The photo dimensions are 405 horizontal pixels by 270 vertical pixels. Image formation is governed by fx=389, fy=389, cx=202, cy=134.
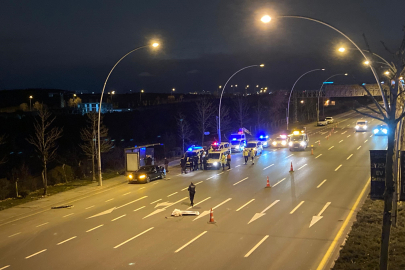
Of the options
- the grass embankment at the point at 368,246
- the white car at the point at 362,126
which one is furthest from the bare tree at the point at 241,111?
the grass embankment at the point at 368,246

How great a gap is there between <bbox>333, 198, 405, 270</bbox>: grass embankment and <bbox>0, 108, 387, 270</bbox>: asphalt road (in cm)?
62

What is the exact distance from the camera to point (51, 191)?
27.4 metres

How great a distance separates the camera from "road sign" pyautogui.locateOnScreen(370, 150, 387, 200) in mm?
11586

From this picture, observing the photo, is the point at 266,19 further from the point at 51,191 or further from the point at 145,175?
the point at 51,191

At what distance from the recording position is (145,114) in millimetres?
102438

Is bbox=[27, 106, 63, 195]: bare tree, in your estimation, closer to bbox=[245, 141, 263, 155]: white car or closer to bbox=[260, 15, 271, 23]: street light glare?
bbox=[260, 15, 271, 23]: street light glare

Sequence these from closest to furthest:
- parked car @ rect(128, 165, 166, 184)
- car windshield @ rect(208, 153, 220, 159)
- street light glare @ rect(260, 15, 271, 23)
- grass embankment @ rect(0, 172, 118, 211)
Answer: street light glare @ rect(260, 15, 271, 23) < grass embankment @ rect(0, 172, 118, 211) < parked car @ rect(128, 165, 166, 184) < car windshield @ rect(208, 153, 220, 159)

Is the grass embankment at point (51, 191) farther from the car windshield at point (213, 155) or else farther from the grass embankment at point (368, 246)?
the grass embankment at point (368, 246)

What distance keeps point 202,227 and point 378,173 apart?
7615mm

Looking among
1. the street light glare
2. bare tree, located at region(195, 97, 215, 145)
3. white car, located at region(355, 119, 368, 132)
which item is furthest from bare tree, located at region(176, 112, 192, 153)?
the street light glare

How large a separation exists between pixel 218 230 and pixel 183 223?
6.77ft

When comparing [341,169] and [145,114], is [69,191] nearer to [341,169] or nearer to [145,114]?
[341,169]

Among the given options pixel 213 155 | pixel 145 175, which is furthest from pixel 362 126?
pixel 145 175

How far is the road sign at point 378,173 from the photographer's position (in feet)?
38.0
